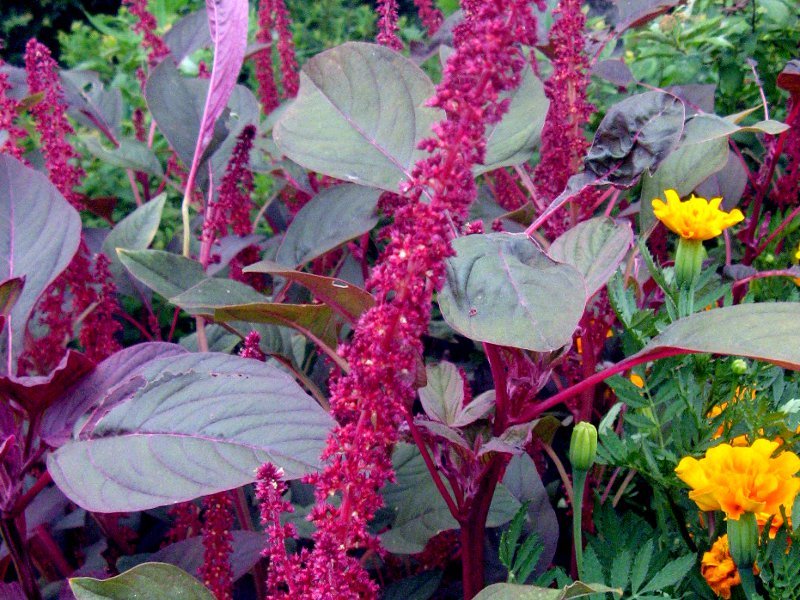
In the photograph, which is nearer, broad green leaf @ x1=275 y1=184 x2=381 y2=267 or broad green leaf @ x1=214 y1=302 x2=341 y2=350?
broad green leaf @ x1=214 y1=302 x2=341 y2=350

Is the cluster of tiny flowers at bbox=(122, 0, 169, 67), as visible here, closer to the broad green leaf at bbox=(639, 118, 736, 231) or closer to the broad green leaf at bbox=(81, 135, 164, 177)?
the broad green leaf at bbox=(81, 135, 164, 177)

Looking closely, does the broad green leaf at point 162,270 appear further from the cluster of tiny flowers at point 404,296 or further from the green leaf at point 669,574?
the green leaf at point 669,574

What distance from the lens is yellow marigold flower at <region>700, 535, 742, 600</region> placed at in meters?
0.72

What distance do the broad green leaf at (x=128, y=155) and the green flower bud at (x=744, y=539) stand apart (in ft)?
3.19

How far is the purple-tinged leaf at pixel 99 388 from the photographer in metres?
0.73

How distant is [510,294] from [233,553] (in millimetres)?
445

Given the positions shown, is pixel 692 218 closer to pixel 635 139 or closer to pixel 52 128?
pixel 635 139

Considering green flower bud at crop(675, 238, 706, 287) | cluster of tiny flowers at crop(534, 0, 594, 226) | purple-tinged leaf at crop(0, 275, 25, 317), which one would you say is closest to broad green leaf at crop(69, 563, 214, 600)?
purple-tinged leaf at crop(0, 275, 25, 317)

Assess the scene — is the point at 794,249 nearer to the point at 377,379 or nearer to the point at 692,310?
the point at 692,310

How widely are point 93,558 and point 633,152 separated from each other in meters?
0.85

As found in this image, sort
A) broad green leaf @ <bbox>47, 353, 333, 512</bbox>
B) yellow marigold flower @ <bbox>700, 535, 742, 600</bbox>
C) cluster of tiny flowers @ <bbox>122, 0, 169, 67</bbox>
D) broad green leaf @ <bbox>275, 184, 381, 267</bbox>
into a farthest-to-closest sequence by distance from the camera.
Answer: cluster of tiny flowers @ <bbox>122, 0, 169, 67</bbox>, broad green leaf @ <bbox>275, 184, 381, 267</bbox>, yellow marigold flower @ <bbox>700, 535, 742, 600</bbox>, broad green leaf @ <bbox>47, 353, 333, 512</bbox>

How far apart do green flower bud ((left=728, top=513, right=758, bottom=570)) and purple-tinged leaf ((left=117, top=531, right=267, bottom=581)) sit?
47 cm

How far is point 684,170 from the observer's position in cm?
93

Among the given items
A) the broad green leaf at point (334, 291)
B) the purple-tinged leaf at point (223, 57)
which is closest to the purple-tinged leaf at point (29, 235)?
the purple-tinged leaf at point (223, 57)
